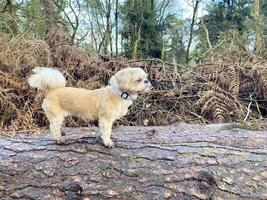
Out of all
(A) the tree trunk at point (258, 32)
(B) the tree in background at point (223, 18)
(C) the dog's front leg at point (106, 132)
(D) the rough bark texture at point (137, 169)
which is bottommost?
(D) the rough bark texture at point (137, 169)

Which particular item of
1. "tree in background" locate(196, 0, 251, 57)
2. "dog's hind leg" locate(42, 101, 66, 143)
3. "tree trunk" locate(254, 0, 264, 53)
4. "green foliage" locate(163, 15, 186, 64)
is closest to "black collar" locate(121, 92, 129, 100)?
"dog's hind leg" locate(42, 101, 66, 143)

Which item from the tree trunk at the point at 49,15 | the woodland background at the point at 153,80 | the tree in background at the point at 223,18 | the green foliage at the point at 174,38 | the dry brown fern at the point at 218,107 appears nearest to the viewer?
the woodland background at the point at 153,80

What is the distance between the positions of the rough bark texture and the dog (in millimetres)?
167

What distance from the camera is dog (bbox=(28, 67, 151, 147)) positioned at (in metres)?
2.76

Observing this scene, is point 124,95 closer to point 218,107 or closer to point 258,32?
point 218,107

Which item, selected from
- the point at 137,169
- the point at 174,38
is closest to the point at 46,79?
the point at 137,169

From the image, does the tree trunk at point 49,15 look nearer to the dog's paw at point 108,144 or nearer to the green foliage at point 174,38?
the dog's paw at point 108,144

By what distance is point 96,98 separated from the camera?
2824 millimetres

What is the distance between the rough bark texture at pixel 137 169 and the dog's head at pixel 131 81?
0.40 metres

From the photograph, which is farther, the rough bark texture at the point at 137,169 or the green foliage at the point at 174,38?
the green foliage at the point at 174,38

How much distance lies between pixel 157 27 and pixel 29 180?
1116cm

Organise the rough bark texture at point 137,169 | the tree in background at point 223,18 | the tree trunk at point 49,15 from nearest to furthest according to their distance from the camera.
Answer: the rough bark texture at point 137,169 < the tree trunk at point 49,15 < the tree in background at point 223,18

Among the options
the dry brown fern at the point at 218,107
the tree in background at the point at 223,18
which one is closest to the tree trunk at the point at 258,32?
the dry brown fern at the point at 218,107

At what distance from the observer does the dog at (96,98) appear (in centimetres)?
276
